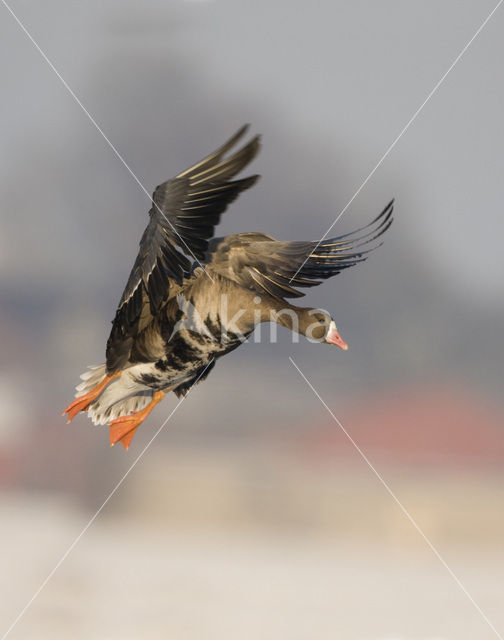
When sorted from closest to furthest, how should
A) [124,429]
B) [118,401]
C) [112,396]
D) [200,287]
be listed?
[200,287]
[124,429]
[112,396]
[118,401]

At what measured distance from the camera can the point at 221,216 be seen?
7.94ft

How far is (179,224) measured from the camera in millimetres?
2502

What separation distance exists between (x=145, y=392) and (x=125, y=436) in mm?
381

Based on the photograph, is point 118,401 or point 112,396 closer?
point 112,396

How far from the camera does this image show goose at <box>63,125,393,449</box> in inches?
98.7

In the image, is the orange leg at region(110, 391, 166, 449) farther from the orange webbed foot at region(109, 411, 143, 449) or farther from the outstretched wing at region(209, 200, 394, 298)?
the outstretched wing at region(209, 200, 394, 298)

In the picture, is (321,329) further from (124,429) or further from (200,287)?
(124,429)

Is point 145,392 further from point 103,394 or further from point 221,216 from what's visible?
point 221,216

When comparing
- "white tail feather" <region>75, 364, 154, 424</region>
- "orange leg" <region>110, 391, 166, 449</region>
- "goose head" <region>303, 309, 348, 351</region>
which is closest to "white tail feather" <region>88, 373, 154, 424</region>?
"white tail feather" <region>75, 364, 154, 424</region>

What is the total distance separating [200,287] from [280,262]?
34 cm

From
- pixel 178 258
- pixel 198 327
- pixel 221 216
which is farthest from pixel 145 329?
pixel 221 216

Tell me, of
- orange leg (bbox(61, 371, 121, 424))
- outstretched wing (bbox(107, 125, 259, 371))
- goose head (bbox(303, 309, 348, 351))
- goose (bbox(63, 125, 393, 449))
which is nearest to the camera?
outstretched wing (bbox(107, 125, 259, 371))

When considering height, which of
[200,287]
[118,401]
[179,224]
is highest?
[179,224]

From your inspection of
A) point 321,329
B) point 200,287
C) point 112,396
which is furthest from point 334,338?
point 112,396
